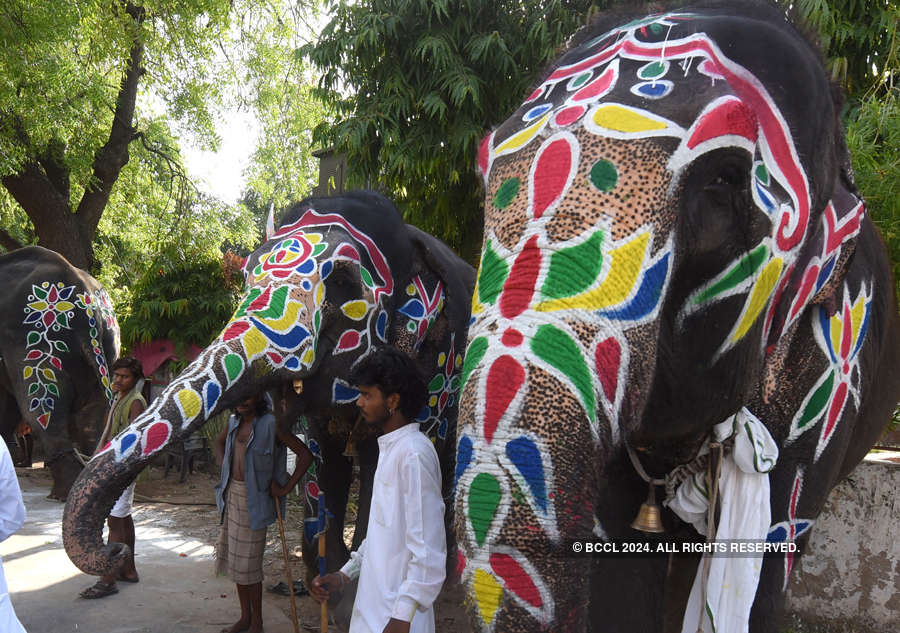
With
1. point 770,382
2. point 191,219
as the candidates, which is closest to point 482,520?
point 770,382

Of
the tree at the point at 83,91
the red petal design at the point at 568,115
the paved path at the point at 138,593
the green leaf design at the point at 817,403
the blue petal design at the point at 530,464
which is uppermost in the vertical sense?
the tree at the point at 83,91

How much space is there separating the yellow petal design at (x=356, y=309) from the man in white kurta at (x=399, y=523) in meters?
1.15

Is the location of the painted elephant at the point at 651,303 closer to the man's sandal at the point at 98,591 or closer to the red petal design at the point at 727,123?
the red petal design at the point at 727,123

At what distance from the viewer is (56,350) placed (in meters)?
7.08

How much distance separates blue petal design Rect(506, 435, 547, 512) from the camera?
1420 mm

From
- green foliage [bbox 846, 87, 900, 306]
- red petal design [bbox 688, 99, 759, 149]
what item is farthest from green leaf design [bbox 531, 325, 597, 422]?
green foliage [bbox 846, 87, 900, 306]

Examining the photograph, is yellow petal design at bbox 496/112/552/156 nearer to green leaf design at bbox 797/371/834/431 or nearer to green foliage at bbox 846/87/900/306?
green leaf design at bbox 797/371/834/431

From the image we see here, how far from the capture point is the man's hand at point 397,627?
8.91 feet

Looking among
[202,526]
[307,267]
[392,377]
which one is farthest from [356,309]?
[202,526]

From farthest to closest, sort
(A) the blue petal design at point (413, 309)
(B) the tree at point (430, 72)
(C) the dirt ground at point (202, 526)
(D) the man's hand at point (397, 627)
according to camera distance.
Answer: (B) the tree at point (430, 72)
(C) the dirt ground at point (202, 526)
(A) the blue petal design at point (413, 309)
(D) the man's hand at point (397, 627)

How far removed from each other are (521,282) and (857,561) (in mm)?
3965

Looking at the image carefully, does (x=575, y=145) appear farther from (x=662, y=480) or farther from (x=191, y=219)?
(x=191, y=219)

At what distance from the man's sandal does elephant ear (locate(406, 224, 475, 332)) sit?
2.82 meters

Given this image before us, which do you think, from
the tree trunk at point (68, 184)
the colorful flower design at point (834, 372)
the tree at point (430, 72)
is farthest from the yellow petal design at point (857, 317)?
the tree trunk at point (68, 184)
